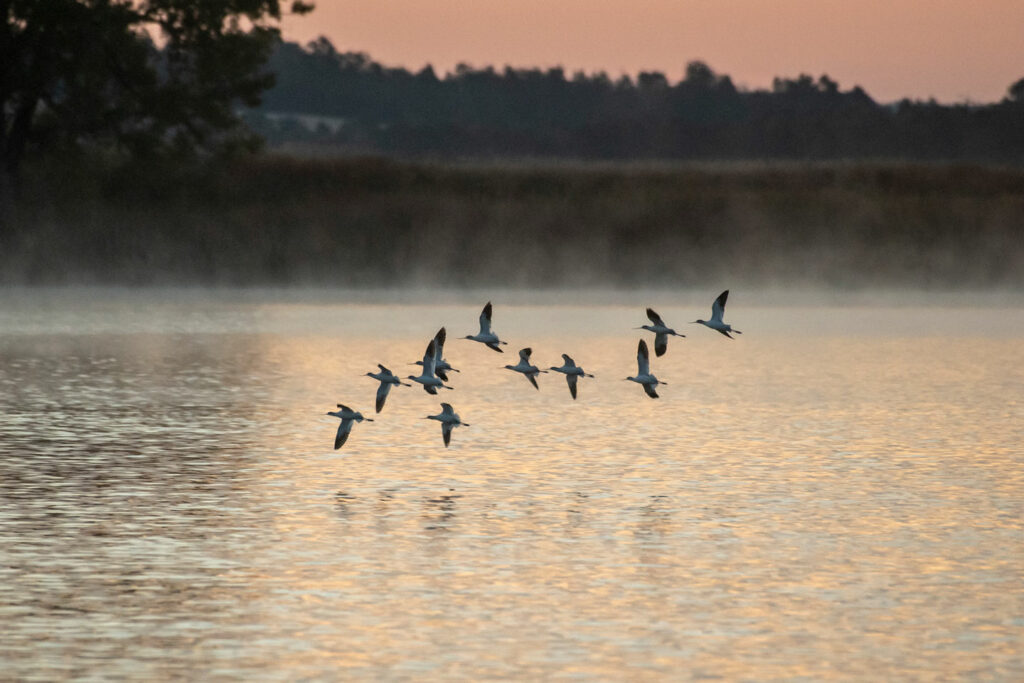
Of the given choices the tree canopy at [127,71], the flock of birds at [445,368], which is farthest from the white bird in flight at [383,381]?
the tree canopy at [127,71]

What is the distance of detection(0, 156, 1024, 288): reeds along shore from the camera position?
50906 millimetres

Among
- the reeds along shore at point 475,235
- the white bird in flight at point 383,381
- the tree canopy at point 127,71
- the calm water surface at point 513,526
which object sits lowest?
the calm water surface at point 513,526

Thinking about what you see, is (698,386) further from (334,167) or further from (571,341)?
(334,167)

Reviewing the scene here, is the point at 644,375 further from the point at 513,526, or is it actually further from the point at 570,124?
the point at 570,124

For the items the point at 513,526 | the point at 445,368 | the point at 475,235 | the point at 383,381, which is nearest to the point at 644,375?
the point at 445,368

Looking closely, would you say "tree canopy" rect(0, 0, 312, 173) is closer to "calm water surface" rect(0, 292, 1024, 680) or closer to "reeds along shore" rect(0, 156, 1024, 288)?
A: "reeds along shore" rect(0, 156, 1024, 288)

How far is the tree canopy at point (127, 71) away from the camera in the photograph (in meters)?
48.0

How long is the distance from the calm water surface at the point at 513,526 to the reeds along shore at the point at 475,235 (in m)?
22.2

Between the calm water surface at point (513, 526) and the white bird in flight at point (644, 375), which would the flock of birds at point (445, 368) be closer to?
the white bird in flight at point (644, 375)

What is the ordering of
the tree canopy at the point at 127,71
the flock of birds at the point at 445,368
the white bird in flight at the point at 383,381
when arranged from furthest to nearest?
the tree canopy at the point at 127,71, the white bird in flight at the point at 383,381, the flock of birds at the point at 445,368

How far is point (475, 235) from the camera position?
51.6m

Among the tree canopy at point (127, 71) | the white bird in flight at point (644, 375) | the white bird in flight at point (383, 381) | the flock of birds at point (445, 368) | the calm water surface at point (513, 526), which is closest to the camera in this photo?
the calm water surface at point (513, 526)

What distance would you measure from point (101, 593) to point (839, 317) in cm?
3305

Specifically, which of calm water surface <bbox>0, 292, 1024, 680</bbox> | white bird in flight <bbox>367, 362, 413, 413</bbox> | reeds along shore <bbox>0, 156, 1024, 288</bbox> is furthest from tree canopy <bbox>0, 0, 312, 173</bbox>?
white bird in flight <bbox>367, 362, 413, 413</bbox>
